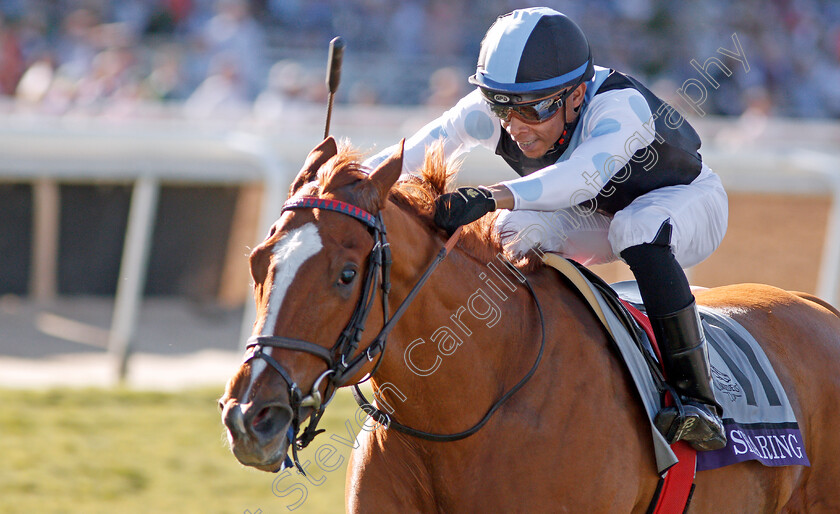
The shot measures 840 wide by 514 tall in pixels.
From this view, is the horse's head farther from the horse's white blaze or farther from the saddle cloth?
the saddle cloth

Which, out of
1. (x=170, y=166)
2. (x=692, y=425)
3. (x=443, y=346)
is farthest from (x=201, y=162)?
(x=692, y=425)

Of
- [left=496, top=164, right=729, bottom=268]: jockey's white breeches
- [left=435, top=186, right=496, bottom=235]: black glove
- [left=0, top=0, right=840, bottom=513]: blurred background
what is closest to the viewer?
[left=435, top=186, right=496, bottom=235]: black glove

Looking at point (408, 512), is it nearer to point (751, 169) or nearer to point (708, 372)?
point (708, 372)

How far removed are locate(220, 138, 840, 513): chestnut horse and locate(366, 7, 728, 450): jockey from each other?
149 mm

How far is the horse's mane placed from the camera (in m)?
2.32

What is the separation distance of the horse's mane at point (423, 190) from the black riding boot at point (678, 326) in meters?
0.31

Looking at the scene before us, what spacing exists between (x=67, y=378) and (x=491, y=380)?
5.47m

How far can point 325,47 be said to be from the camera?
12.4 metres

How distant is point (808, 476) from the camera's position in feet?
10.6

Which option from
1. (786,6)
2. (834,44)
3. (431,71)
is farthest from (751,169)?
(786,6)

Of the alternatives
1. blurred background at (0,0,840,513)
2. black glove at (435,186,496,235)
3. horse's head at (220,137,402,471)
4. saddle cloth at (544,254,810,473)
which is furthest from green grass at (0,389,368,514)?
horse's head at (220,137,402,471)

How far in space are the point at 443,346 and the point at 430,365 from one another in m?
0.06

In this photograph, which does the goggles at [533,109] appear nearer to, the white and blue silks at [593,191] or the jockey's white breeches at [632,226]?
the white and blue silks at [593,191]

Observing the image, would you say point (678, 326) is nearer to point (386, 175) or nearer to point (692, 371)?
point (692, 371)
